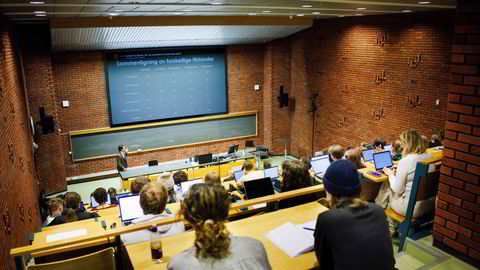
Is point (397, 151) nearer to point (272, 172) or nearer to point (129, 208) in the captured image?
point (272, 172)

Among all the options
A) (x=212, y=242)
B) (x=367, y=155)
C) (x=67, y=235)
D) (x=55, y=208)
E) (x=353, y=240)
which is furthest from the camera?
(x=367, y=155)

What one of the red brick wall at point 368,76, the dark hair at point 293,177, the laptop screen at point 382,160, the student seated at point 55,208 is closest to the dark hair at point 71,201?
the student seated at point 55,208

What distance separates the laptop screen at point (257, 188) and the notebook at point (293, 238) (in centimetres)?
220

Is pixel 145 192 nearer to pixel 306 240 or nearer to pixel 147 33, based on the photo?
pixel 306 240

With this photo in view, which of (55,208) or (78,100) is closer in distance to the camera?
(55,208)

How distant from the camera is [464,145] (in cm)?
299

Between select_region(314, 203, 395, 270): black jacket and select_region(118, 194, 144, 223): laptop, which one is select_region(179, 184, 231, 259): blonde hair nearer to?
select_region(314, 203, 395, 270): black jacket

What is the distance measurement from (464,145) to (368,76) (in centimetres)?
772

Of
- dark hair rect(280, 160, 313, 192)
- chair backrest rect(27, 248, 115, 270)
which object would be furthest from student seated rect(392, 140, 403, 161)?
chair backrest rect(27, 248, 115, 270)

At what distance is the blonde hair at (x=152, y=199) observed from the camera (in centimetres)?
345

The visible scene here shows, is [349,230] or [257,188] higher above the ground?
[349,230]

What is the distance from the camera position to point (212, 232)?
1876mm

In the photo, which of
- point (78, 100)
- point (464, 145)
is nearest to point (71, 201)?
point (464, 145)

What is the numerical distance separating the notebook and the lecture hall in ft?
0.04
